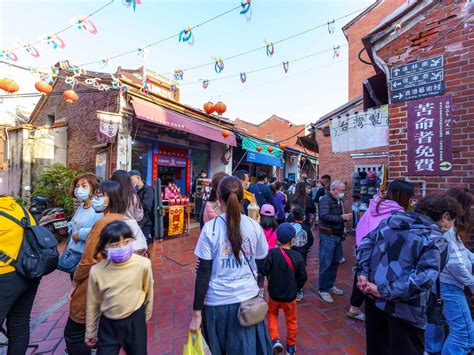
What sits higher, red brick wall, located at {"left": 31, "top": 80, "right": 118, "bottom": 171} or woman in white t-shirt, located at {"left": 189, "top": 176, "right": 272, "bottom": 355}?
red brick wall, located at {"left": 31, "top": 80, "right": 118, "bottom": 171}

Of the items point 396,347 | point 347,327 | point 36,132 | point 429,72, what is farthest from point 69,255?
point 36,132

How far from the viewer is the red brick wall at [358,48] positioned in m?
13.9

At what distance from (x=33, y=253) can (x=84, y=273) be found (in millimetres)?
549

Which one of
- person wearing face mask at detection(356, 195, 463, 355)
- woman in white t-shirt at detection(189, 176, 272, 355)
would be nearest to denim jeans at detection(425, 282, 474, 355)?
person wearing face mask at detection(356, 195, 463, 355)

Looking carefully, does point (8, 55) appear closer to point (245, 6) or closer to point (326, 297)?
point (245, 6)

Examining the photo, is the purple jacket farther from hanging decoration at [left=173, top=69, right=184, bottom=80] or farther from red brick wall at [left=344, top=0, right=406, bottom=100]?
red brick wall at [left=344, top=0, right=406, bottom=100]

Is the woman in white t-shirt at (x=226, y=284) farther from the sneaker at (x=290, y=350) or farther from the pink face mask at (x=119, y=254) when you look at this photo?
the sneaker at (x=290, y=350)

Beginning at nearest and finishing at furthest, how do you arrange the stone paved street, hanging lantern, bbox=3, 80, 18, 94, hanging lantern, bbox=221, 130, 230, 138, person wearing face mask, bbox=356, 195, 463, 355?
person wearing face mask, bbox=356, 195, 463, 355
the stone paved street
hanging lantern, bbox=3, 80, 18, 94
hanging lantern, bbox=221, 130, 230, 138

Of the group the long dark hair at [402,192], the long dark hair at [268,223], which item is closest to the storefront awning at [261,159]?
the long dark hair at [268,223]

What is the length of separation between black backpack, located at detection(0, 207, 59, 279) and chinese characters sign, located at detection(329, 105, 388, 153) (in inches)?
161

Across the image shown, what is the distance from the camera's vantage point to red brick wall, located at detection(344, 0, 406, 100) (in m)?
13.9

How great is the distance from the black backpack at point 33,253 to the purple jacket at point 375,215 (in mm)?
2853

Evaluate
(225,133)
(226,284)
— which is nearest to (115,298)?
(226,284)

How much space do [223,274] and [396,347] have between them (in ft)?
4.16
